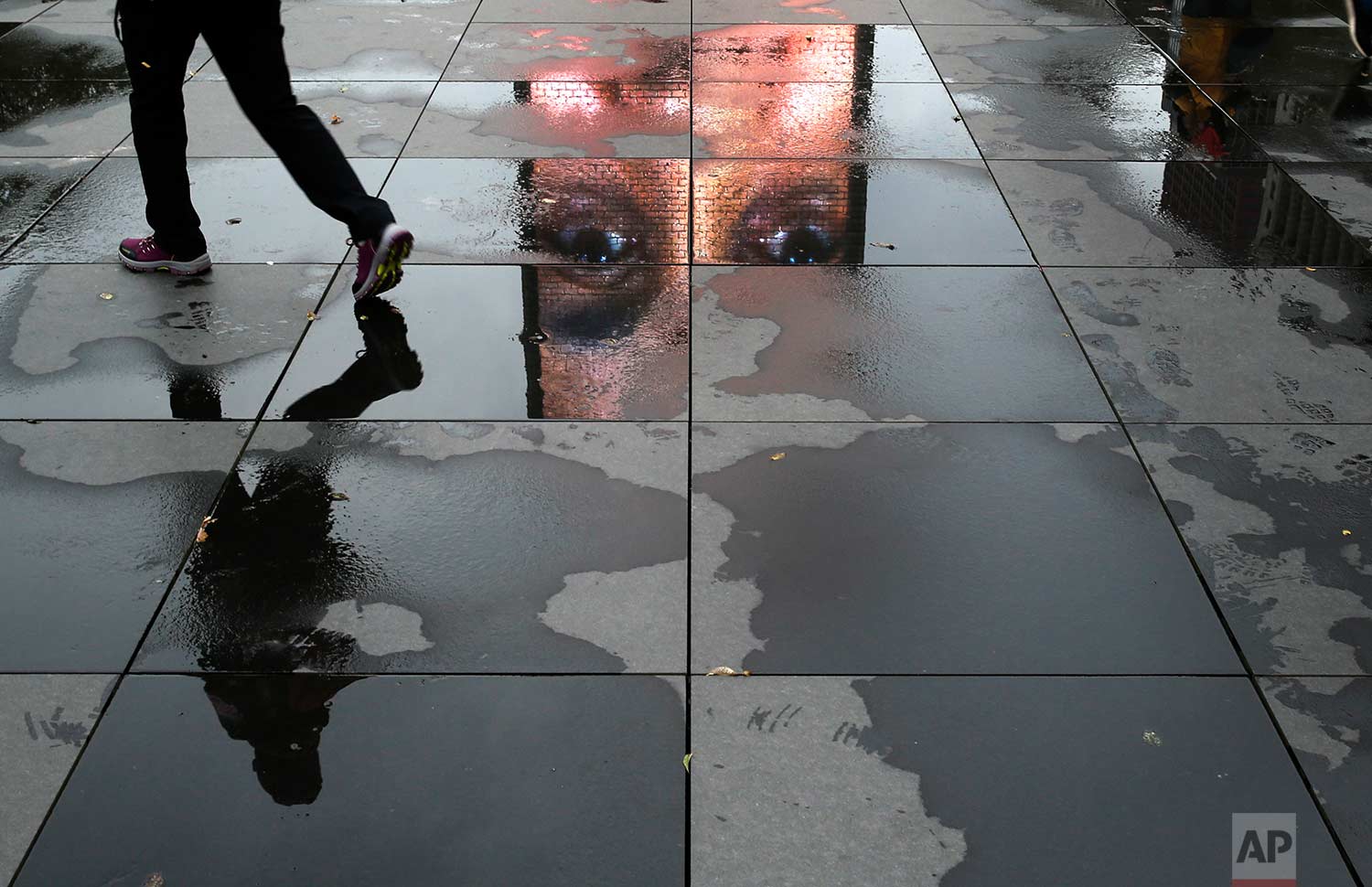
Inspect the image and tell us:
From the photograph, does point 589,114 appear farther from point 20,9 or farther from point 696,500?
point 20,9

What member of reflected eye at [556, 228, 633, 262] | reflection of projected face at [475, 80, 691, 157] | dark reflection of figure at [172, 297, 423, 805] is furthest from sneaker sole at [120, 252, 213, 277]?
reflection of projected face at [475, 80, 691, 157]

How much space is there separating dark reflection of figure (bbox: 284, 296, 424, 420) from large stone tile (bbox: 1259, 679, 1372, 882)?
9.71 ft

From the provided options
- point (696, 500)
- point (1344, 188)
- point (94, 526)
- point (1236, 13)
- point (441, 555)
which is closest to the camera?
point (441, 555)

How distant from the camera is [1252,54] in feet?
26.2

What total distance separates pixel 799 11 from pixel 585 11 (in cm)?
143

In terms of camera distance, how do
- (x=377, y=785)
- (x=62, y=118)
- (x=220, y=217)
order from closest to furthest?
(x=377, y=785) → (x=220, y=217) → (x=62, y=118)

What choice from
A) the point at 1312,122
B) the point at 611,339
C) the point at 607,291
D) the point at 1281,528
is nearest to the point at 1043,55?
the point at 1312,122

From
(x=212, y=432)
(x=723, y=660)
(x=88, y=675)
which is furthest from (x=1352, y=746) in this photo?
(x=212, y=432)

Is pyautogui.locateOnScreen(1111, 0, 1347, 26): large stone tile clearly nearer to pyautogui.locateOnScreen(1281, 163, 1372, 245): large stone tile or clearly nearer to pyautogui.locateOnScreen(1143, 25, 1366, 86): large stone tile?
pyautogui.locateOnScreen(1143, 25, 1366, 86): large stone tile

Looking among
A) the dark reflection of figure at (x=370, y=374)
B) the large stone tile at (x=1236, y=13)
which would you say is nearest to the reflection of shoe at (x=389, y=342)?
the dark reflection of figure at (x=370, y=374)

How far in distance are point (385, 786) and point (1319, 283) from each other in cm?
432

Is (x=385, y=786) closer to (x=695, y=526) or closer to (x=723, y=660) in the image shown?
(x=723, y=660)

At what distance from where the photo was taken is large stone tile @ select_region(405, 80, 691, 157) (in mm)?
6574

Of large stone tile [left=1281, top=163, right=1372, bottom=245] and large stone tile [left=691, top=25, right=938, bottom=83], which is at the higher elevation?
large stone tile [left=691, top=25, right=938, bottom=83]
